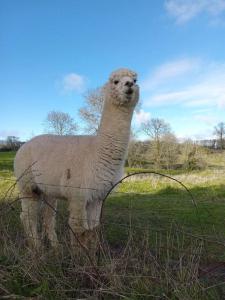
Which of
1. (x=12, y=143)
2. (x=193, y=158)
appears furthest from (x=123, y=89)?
(x=12, y=143)

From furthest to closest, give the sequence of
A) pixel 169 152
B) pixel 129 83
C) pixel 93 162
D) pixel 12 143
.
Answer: pixel 12 143 < pixel 169 152 < pixel 93 162 < pixel 129 83

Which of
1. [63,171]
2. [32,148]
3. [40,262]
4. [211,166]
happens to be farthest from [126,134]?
[211,166]

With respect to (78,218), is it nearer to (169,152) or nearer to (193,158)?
(193,158)

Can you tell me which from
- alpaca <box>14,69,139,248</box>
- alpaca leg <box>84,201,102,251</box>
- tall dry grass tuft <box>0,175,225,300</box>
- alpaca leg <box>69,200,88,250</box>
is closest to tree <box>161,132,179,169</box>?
alpaca <box>14,69,139,248</box>

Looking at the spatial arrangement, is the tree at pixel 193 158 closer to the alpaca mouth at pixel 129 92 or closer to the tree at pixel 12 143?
the tree at pixel 12 143

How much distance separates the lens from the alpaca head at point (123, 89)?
516 cm

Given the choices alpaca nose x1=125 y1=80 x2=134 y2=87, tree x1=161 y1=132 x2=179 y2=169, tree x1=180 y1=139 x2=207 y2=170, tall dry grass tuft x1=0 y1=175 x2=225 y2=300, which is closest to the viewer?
tall dry grass tuft x1=0 y1=175 x2=225 y2=300

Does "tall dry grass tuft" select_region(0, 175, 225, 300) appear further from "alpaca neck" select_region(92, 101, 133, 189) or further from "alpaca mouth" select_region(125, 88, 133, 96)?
"alpaca mouth" select_region(125, 88, 133, 96)

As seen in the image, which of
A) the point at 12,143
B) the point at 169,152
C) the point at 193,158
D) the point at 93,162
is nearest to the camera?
the point at 93,162

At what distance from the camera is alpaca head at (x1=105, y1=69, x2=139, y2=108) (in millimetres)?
5162

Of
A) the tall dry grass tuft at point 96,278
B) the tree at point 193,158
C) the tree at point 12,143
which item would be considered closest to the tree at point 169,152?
the tree at point 193,158

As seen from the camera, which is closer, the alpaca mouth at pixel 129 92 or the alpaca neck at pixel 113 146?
the alpaca mouth at pixel 129 92

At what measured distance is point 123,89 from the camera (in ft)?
16.9

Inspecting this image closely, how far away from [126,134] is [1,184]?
8960 millimetres
